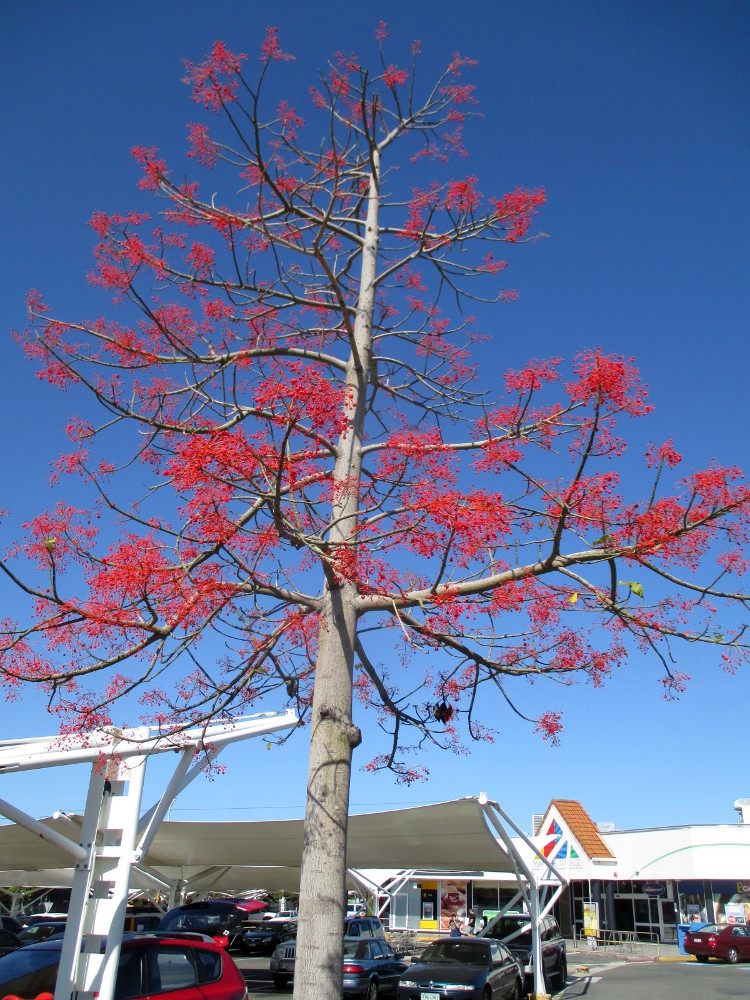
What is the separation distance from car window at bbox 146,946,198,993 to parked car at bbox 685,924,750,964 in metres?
23.9

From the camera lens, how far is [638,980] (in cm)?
1870

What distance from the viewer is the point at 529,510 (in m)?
5.31

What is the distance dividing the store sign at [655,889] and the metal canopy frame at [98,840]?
28.8 metres

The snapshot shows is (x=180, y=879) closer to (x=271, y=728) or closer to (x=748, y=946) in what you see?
(x=271, y=728)

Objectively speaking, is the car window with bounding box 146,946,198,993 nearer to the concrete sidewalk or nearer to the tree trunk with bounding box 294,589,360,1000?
the tree trunk with bounding box 294,589,360,1000

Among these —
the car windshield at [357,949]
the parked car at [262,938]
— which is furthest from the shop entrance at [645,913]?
the car windshield at [357,949]

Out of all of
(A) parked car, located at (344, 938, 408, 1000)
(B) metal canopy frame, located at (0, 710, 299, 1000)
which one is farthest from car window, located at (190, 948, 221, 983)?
(A) parked car, located at (344, 938, 408, 1000)

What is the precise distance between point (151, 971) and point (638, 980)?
15.4 metres

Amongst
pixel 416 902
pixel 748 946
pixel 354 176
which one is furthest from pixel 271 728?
pixel 416 902

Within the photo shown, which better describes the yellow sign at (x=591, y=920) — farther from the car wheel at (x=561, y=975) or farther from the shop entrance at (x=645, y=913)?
the car wheel at (x=561, y=975)

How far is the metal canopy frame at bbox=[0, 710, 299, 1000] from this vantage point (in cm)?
709

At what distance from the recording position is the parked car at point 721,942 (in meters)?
25.7

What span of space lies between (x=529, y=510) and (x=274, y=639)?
1.95 meters

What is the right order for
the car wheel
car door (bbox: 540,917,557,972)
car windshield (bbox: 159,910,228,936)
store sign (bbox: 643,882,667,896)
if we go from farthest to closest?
store sign (bbox: 643,882,667,896) → car windshield (bbox: 159,910,228,936) → the car wheel → car door (bbox: 540,917,557,972)
